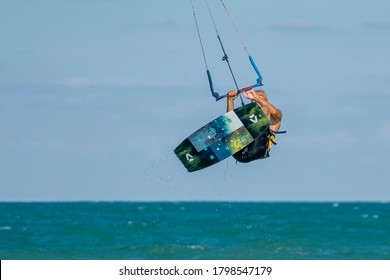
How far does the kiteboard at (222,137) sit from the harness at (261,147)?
96mm

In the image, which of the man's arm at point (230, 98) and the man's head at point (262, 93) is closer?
the man's arm at point (230, 98)

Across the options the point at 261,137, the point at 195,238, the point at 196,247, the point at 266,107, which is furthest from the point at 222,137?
the point at 195,238

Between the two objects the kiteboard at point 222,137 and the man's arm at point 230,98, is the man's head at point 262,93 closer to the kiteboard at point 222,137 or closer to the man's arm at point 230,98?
the kiteboard at point 222,137

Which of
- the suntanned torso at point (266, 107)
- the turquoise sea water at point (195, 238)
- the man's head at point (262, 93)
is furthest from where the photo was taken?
the turquoise sea water at point (195, 238)

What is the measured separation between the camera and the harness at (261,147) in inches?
763

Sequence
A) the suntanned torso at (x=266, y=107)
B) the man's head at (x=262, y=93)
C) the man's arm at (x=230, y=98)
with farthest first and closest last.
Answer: the man's head at (x=262, y=93) → the suntanned torso at (x=266, y=107) → the man's arm at (x=230, y=98)

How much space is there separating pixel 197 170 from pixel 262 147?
1.04 metres

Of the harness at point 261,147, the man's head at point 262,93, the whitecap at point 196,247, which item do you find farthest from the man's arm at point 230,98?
the whitecap at point 196,247

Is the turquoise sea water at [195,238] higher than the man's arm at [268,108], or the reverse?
the man's arm at [268,108]

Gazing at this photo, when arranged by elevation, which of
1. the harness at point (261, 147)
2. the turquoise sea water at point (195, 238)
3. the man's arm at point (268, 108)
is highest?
the man's arm at point (268, 108)

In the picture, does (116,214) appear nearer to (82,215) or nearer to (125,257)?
(82,215)

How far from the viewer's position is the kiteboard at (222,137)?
19375 millimetres

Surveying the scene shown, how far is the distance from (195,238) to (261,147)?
26.9 meters

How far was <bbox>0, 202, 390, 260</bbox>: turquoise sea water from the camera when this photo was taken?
135 ft
